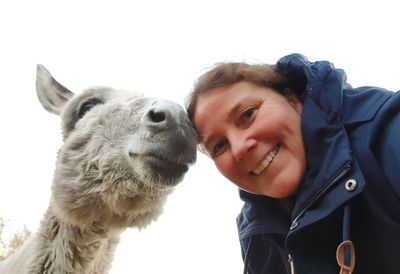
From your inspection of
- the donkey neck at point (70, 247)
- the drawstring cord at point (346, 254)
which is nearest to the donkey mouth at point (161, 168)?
the donkey neck at point (70, 247)

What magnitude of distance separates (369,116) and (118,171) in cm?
120

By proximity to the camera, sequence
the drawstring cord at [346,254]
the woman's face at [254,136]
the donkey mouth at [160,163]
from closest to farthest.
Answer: the drawstring cord at [346,254], the woman's face at [254,136], the donkey mouth at [160,163]

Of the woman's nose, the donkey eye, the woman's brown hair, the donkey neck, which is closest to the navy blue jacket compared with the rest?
the woman's brown hair

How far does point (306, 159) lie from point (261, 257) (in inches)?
29.9

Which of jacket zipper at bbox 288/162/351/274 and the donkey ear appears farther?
the donkey ear

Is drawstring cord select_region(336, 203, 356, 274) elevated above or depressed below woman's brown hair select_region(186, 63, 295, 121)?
below

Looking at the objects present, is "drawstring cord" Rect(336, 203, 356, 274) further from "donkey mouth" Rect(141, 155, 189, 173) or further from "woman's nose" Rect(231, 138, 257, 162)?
"donkey mouth" Rect(141, 155, 189, 173)

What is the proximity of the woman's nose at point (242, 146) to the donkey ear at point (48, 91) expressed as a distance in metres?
1.46

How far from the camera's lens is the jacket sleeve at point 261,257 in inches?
98.5

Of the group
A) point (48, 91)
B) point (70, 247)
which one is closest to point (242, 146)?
point (70, 247)

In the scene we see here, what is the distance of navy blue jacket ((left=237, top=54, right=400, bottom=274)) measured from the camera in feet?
5.95

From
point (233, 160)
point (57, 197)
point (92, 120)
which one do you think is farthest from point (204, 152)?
point (57, 197)

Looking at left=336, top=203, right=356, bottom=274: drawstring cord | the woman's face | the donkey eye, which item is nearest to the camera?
left=336, top=203, right=356, bottom=274: drawstring cord

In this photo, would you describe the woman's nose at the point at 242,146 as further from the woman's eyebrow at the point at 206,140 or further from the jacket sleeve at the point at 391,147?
the jacket sleeve at the point at 391,147
